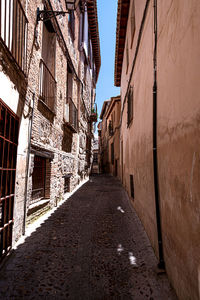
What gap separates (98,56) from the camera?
18.2 m

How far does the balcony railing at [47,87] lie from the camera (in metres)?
5.30

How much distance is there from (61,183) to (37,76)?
3941 mm

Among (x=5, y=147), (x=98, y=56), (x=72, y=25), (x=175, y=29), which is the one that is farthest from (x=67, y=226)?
(x=98, y=56)

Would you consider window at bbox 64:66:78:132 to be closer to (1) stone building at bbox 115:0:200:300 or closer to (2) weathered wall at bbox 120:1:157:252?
(2) weathered wall at bbox 120:1:157:252

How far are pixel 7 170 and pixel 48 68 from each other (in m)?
3.86

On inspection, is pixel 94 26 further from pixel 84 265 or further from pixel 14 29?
pixel 84 265

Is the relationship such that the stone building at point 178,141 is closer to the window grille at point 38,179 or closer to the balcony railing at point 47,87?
the balcony railing at point 47,87

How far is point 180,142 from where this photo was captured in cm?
222

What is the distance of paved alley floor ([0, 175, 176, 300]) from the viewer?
2.54 m

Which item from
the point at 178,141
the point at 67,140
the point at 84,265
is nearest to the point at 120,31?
the point at 67,140

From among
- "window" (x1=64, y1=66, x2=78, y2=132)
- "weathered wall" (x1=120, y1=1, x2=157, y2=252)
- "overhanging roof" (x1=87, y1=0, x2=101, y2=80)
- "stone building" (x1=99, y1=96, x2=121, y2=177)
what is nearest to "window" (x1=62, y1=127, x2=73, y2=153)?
"window" (x1=64, y1=66, x2=78, y2=132)

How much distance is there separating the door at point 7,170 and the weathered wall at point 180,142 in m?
2.41

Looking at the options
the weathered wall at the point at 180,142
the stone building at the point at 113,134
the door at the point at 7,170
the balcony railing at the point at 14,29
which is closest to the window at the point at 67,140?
the balcony railing at the point at 14,29

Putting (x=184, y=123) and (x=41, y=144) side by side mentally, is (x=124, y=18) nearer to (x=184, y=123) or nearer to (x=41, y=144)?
(x=41, y=144)
